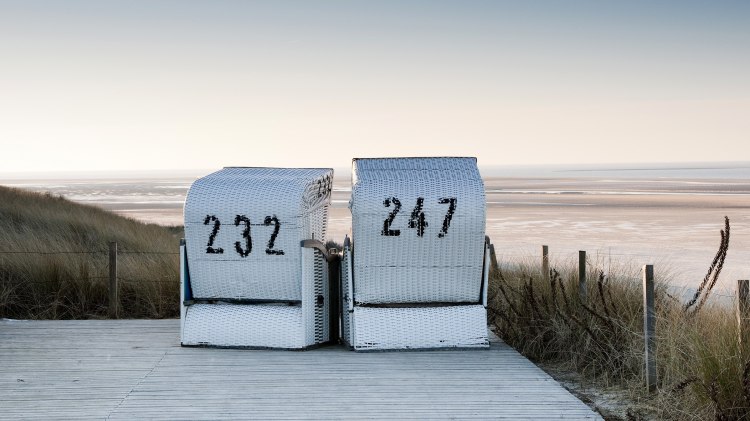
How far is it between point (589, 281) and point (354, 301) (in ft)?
11.0

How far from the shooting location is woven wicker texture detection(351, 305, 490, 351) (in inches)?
354

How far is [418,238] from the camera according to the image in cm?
883

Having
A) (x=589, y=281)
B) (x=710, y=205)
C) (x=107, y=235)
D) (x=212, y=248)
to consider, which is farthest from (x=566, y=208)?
(x=212, y=248)

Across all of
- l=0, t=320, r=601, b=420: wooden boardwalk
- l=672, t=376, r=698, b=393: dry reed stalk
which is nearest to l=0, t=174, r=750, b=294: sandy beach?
l=0, t=320, r=601, b=420: wooden boardwalk

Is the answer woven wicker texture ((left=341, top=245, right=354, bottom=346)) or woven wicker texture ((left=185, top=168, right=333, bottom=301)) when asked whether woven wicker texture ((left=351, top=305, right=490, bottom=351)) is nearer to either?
woven wicker texture ((left=341, top=245, right=354, bottom=346))

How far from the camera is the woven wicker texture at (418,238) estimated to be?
8797 mm

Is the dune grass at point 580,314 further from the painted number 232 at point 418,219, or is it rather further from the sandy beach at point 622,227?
the sandy beach at point 622,227

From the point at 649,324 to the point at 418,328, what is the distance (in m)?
2.32

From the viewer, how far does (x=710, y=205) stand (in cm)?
4759

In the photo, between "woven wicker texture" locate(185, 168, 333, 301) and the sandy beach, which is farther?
the sandy beach

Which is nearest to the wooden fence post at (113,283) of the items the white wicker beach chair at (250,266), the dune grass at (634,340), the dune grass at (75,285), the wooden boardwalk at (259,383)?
the dune grass at (75,285)

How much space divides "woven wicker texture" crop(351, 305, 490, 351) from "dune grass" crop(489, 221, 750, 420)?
2.25 feet

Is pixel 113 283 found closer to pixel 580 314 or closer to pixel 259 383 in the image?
pixel 259 383

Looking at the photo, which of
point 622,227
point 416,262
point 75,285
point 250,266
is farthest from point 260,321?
point 622,227
